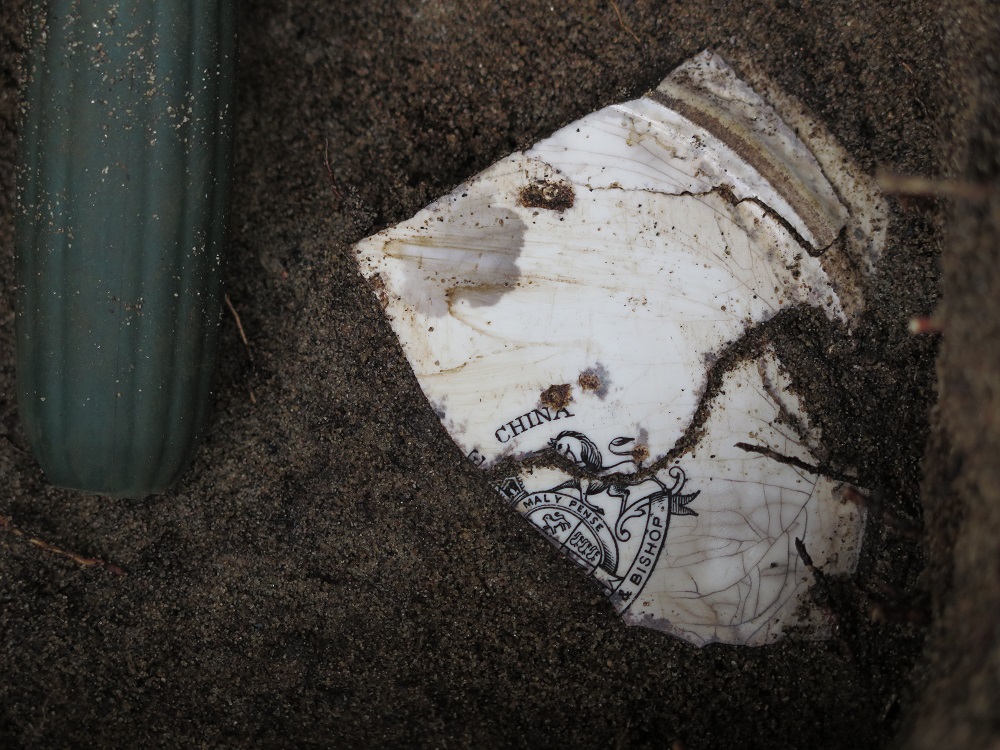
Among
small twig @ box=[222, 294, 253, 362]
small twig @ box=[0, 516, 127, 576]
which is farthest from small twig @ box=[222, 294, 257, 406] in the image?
small twig @ box=[0, 516, 127, 576]

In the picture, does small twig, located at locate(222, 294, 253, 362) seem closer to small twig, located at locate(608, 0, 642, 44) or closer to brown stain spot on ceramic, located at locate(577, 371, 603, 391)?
brown stain spot on ceramic, located at locate(577, 371, 603, 391)

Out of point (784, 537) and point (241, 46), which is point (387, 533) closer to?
point (784, 537)

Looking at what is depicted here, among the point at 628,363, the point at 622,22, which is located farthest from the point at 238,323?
the point at 622,22

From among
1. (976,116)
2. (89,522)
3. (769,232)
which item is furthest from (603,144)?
(89,522)

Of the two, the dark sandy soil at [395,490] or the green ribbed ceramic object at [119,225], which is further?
the dark sandy soil at [395,490]

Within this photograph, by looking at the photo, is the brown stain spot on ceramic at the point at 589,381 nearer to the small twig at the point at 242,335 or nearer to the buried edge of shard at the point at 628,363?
the buried edge of shard at the point at 628,363

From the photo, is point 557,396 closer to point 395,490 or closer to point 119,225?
point 395,490

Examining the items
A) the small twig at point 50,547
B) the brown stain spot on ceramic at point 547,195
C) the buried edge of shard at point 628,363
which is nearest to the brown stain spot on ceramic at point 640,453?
the buried edge of shard at point 628,363
